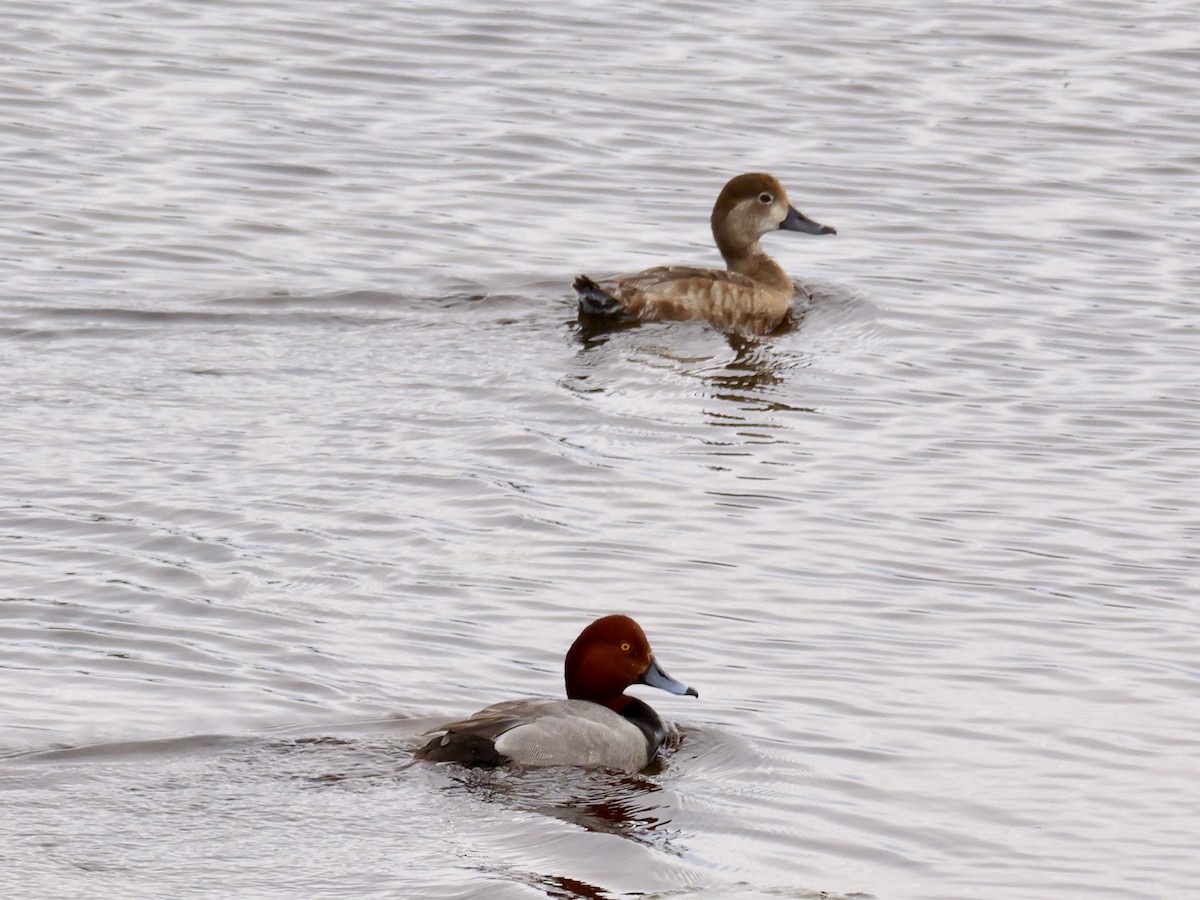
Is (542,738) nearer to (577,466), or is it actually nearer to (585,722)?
(585,722)

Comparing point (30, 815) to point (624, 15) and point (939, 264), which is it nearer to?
point (939, 264)

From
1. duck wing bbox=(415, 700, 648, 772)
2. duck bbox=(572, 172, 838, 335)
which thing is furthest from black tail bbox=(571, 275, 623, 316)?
duck wing bbox=(415, 700, 648, 772)

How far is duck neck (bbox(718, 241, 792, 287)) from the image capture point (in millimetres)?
14234

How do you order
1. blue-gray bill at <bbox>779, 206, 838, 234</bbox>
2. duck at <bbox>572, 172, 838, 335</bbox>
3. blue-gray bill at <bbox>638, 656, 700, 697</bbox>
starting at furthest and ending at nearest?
blue-gray bill at <bbox>779, 206, 838, 234</bbox> < duck at <bbox>572, 172, 838, 335</bbox> < blue-gray bill at <bbox>638, 656, 700, 697</bbox>

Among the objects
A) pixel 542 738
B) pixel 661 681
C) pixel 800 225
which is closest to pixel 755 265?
pixel 800 225

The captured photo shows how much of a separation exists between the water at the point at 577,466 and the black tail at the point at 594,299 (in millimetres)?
185

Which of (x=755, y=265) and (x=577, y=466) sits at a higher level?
(x=755, y=265)

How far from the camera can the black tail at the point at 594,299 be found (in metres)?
12.9

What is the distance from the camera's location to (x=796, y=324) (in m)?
13.9

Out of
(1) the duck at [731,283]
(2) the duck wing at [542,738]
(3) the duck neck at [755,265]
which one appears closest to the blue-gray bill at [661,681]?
(2) the duck wing at [542,738]

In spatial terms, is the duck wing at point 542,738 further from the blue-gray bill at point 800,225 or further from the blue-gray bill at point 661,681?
the blue-gray bill at point 800,225

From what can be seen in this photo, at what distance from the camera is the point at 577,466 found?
10.7m

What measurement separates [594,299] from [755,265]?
1.79 m

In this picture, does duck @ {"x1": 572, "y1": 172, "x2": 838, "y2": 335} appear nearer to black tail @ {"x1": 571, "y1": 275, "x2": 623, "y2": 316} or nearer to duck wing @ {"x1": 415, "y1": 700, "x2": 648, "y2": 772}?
black tail @ {"x1": 571, "y1": 275, "x2": 623, "y2": 316}
